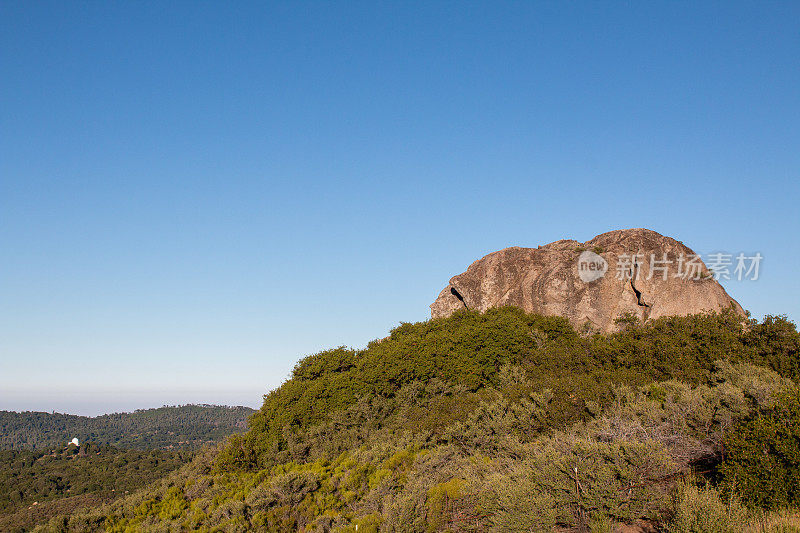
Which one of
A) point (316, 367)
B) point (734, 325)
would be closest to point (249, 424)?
point (316, 367)

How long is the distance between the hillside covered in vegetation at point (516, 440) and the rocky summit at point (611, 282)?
7.92 ft

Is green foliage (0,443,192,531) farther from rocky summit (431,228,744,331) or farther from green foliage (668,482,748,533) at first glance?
green foliage (668,482,748,533)

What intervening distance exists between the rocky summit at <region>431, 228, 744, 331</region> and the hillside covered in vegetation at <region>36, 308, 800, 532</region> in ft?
7.92

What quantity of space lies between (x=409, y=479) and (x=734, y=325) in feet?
74.8

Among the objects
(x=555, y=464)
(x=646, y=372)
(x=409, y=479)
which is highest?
(x=646, y=372)

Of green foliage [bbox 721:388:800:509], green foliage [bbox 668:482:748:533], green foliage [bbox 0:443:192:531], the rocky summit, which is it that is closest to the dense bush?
the rocky summit

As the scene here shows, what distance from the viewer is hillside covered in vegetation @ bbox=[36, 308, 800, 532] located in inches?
516

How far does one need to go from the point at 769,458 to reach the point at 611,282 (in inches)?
1276

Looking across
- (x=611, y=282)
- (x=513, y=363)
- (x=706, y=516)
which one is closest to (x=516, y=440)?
(x=706, y=516)

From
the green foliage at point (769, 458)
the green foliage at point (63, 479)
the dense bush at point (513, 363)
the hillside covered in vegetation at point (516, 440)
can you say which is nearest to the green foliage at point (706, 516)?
the hillside covered in vegetation at point (516, 440)

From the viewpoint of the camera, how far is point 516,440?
20.5 m

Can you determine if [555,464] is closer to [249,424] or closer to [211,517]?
[211,517]

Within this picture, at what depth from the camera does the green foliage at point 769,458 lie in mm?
12422

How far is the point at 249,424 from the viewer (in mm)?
38062
